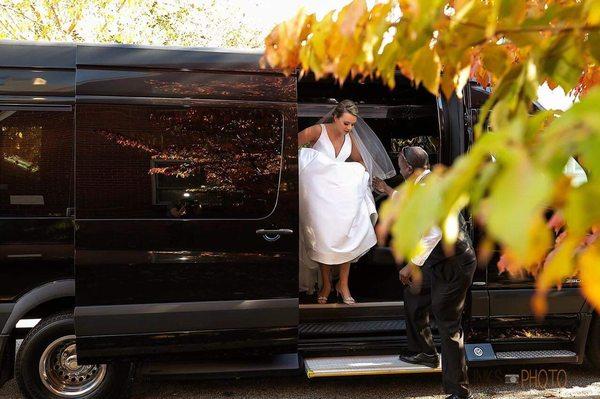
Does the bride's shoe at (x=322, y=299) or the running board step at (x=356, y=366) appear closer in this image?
the running board step at (x=356, y=366)

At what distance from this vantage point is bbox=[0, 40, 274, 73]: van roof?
4.23m

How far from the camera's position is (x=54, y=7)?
11469mm

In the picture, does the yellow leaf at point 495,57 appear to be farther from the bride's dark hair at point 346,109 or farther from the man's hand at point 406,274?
the bride's dark hair at point 346,109

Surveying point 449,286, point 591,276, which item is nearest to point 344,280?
point 449,286

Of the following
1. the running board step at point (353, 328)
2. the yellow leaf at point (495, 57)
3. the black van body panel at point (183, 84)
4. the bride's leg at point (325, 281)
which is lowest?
the running board step at point (353, 328)

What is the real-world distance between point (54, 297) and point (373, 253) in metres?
3.05

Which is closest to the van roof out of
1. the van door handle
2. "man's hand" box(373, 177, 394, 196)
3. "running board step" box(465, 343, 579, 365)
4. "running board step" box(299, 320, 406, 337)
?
the van door handle

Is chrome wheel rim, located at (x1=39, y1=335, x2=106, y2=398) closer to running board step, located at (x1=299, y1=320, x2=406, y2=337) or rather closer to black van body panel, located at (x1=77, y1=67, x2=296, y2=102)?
running board step, located at (x1=299, y1=320, x2=406, y2=337)

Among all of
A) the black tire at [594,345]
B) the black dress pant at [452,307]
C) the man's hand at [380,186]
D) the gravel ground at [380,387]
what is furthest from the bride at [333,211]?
the black tire at [594,345]

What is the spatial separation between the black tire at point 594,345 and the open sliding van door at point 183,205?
2.35 meters

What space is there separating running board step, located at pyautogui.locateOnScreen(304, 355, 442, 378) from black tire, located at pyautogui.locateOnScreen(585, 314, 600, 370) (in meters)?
1.27

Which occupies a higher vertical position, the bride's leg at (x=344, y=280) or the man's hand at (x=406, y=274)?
the man's hand at (x=406, y=274)

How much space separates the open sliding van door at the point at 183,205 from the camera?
4.24m

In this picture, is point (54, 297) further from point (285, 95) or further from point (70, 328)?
point (285, 95)
